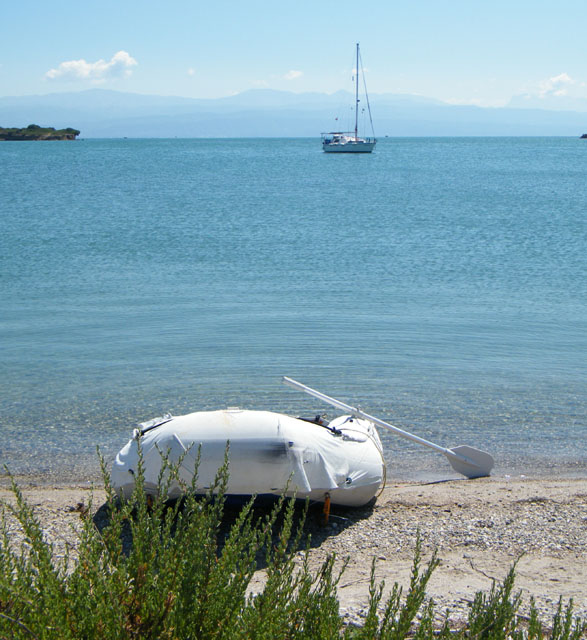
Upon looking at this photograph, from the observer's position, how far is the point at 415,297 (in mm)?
24703

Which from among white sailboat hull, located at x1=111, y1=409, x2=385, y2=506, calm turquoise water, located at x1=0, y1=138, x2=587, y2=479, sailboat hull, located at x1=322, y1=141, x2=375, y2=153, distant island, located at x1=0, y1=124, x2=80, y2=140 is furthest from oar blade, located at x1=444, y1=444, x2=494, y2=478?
distant island, located at x1=0, y1=124, x2=80, y2=140

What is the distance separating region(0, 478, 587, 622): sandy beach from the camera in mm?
7793

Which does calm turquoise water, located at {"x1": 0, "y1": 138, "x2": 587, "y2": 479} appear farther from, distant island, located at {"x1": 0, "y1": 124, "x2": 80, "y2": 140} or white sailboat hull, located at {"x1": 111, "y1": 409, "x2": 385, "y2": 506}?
distant island, located at {"x1": 0, "y1": 124, "x2": 80, "y2": 140}

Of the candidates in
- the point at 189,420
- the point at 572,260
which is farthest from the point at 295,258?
the point at 189,420

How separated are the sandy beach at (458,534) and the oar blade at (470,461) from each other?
199 mm

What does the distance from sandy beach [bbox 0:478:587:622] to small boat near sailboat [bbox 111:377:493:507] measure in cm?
58

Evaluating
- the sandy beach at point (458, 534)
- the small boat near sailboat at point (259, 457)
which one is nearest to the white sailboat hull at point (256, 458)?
the small boat near sailboat at point (259, 457)

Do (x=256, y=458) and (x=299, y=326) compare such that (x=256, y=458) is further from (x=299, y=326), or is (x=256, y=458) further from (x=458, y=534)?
(x=299, y=326)

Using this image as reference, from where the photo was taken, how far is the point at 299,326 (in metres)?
20.4

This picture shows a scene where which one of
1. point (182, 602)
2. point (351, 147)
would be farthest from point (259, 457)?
point (351, 147)

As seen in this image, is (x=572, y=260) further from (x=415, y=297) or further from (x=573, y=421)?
→ (x=573, y=421)

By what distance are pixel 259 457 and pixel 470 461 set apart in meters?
4.11

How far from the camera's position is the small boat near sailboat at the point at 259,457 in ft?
29.7

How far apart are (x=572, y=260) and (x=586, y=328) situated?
12.7 m
